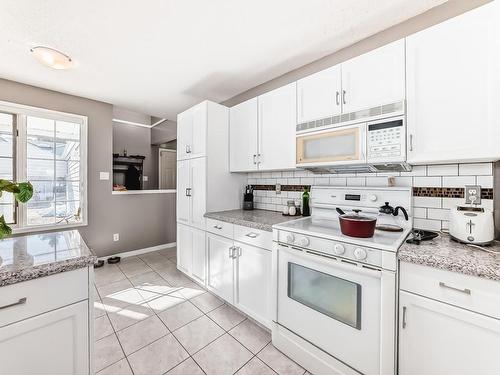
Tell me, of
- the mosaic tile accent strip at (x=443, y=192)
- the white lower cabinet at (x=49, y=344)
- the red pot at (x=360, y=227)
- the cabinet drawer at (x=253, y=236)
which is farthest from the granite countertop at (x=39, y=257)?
the mosaic tile accent strip at (x=443, y=192)

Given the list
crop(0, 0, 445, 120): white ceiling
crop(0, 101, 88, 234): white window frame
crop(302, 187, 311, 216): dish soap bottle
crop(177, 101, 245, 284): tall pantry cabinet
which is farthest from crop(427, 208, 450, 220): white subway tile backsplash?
crop(0, 101, 88, 234): white window frame

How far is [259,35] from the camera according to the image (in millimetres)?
1854

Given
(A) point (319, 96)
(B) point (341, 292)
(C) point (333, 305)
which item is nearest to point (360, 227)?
(B) point (341, 292)

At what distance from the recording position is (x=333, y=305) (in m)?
1.39

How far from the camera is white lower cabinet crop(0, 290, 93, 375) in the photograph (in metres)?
0.85

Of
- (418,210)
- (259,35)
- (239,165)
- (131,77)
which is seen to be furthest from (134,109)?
(418,210)

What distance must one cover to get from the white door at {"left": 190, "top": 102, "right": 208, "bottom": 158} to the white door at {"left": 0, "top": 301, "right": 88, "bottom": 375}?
6.05 feet

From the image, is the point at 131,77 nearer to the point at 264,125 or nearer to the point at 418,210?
the point at 264,125

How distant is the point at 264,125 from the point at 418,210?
5.12ft

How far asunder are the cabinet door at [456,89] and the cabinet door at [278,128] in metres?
0.91

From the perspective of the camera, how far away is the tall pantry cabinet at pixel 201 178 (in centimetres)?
251

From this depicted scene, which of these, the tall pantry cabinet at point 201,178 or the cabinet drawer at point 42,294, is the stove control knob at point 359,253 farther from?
the tall pantry cabinet at point 201,178

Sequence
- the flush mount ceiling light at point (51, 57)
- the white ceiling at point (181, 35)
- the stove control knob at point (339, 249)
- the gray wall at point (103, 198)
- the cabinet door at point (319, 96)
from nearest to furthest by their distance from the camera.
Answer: the stove control knob at point (339, 249)
the white ceiling at point (181, 35)
the cabinet door at point (319, 96)
the flush mount ceiling light at point (51, 57)
the gray wall at point (103, 198)

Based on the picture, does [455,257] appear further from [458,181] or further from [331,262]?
[458,181]
